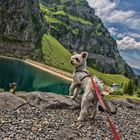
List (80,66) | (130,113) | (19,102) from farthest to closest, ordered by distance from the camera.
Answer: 1. (130,113)
2. (80,66)
3. (19,102)

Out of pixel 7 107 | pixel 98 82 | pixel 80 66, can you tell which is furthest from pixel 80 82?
pixel 7 107

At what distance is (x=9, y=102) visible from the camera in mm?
16000

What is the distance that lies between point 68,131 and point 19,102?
4.29 m

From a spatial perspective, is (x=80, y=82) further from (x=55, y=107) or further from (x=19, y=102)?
(x=19, y=102)

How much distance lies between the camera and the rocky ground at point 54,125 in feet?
42.1

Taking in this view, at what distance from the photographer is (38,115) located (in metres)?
15.7

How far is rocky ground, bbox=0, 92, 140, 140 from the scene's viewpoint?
1283 cm

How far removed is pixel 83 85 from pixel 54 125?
336cm

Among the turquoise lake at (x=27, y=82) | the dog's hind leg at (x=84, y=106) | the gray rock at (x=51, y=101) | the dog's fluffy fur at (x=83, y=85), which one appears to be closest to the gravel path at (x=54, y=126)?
the dog's hind leg at (x=84, y=106)

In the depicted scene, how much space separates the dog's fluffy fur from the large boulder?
130 inches

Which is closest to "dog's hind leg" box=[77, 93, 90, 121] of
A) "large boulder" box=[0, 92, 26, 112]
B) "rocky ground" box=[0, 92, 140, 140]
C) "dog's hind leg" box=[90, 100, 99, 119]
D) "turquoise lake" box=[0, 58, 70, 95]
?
"rocky ground" box=[0, 92, 140, 140]

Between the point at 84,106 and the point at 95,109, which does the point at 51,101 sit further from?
the point at 84,106

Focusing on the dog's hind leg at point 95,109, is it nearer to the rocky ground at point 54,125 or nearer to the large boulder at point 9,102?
the rocky ground at point 54,125

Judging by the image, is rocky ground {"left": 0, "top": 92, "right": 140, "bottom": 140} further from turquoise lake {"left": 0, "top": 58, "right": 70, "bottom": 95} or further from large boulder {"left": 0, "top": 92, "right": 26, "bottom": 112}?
turquoise lake {"left": 0, "top": 58, "right": 70, "bottom": 95}
